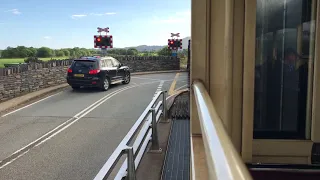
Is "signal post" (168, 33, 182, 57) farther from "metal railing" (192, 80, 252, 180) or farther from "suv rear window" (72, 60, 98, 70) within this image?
"metal railing" (192, 80, 252, 180)

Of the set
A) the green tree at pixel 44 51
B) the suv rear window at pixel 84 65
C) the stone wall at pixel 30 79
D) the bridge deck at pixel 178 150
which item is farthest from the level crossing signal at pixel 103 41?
the bridge deck at pixel 178 150

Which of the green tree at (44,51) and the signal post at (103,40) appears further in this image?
the green tree at (44,51)

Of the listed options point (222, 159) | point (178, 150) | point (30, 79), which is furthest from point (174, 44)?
point (222, 159)

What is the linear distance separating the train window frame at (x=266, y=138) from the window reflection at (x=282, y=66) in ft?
0.23

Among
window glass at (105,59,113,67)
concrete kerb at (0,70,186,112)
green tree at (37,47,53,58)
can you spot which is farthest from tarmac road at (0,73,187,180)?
green tree at (37,47,53,58)

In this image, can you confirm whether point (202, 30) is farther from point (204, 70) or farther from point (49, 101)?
point (49, 101)

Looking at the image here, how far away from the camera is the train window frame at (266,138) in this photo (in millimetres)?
2945

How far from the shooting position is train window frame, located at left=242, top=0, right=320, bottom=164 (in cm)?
295

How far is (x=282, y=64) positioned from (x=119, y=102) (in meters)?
9.71

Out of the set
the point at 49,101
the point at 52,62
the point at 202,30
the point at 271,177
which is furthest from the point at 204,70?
the point at 52,62

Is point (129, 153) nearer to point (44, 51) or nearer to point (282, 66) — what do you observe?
point (282, 66)

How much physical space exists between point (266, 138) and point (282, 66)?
Result: 0.66m

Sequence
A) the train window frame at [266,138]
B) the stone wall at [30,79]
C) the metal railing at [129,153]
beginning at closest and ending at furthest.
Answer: the metal railing at [129,153] < the train window frame at [266,138] < the stone wall at [30,79]

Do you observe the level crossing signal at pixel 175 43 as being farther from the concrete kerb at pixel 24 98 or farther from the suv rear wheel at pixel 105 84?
the concrete kerb at pixel 24 98
